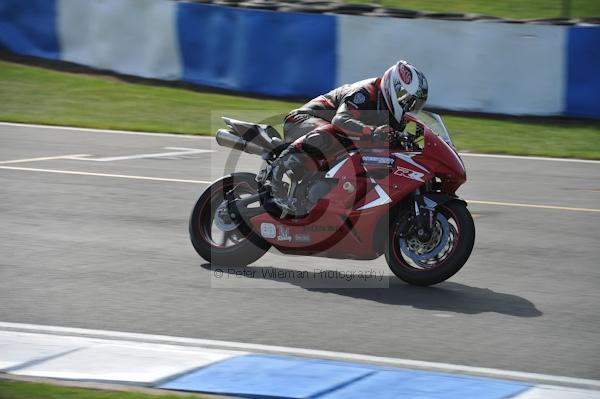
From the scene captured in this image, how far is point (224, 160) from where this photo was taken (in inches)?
569

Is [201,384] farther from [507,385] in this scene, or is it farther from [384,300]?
[384,300]

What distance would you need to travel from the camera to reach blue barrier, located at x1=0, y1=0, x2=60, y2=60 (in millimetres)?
20422

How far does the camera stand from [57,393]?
573 centimetres

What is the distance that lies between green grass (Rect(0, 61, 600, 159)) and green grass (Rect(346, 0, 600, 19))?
78.6 inches

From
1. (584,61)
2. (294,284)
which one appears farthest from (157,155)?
(584,61)

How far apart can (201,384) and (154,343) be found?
37.1 inches

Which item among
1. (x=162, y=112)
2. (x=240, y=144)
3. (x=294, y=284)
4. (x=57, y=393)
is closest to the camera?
(x=57, y=393)

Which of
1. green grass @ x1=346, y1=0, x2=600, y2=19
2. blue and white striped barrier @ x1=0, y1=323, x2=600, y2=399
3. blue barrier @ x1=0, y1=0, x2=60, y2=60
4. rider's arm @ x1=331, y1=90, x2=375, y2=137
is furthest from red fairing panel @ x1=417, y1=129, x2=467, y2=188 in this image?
blue barrier @ x1=0, y1=0, x2=60, y2=60

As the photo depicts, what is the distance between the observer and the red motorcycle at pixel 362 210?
26.3 ft

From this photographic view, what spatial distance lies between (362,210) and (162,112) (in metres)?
10.0

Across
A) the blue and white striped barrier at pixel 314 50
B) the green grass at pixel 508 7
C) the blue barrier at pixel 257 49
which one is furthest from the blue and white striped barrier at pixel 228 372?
the green grass at pixel 508 7

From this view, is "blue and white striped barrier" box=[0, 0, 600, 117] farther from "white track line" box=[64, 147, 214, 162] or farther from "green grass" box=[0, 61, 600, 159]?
"white track line" box=[64, 147, 214, 162]

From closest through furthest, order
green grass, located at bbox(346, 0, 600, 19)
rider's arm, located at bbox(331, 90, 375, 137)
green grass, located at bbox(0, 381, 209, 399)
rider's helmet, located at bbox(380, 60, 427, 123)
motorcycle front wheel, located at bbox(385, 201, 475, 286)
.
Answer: green grass, located at bbox(0, 381, 209, 399) < motorcycle front wheel, located at bbox(385, 201, 475, 286) < rider's helmet, located at bbox(380, 60, 427, 123) < rider's arm, located at bbox(331, 90, 375, 137) < green grass, located at bbox(346, 0, 600, 19)

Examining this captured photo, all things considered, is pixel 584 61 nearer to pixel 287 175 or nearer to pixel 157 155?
pixel 157 155
